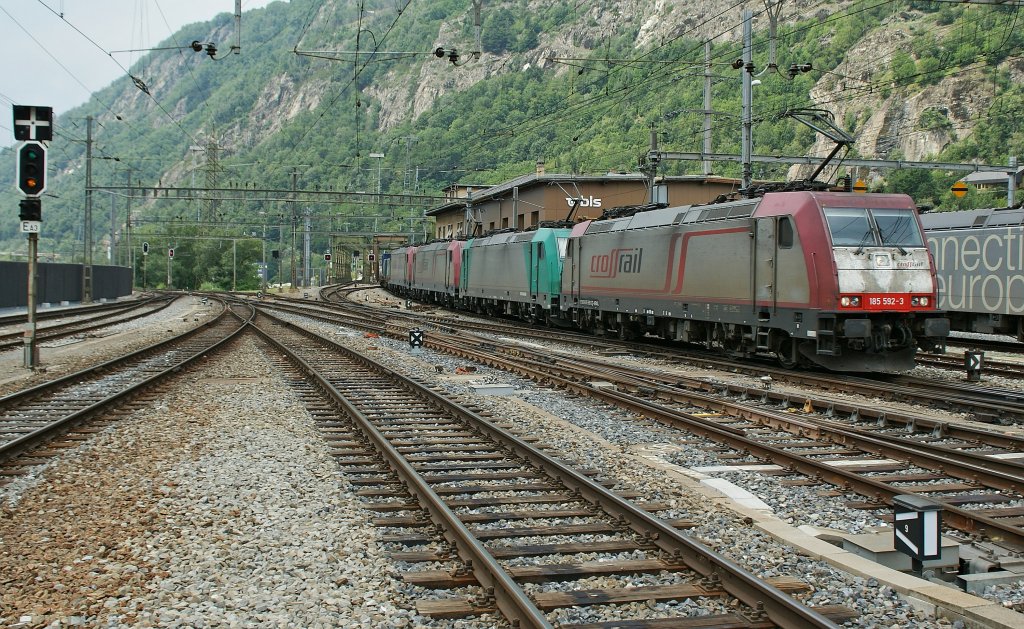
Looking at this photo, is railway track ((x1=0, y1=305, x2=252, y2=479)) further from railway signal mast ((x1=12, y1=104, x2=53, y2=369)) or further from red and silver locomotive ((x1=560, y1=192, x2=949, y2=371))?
red and silver locomotive ((x1=560, y1=192, x2=949, y2=371))

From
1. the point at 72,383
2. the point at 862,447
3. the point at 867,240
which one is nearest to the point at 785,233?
the point at 867,240

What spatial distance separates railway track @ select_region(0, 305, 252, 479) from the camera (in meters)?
9.07

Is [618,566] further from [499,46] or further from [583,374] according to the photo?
[499,46]

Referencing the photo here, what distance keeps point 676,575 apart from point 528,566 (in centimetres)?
89

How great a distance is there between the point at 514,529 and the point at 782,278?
10.7 metres

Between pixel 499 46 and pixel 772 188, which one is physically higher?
pixel 499 46

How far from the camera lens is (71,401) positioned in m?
12.6

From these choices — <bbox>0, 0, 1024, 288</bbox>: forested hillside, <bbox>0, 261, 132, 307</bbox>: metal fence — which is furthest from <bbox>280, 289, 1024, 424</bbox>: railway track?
<bbox>0, 261, 132, 307</bbox>: metal fence

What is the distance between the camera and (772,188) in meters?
16.8

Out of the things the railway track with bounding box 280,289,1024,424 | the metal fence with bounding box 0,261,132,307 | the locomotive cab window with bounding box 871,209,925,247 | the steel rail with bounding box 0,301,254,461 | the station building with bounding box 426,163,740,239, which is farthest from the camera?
the station building with bounding box 426,163,740,239

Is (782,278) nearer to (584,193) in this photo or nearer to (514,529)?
(514,529)

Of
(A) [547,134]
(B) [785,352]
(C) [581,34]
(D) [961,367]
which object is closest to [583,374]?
(B) [785,352]

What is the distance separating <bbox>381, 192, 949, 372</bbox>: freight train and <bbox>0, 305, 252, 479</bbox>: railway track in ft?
33.4

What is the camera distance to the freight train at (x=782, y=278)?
48.6ft
